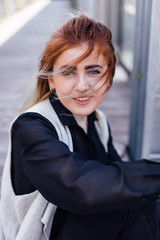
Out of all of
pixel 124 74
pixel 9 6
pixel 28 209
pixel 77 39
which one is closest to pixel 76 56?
pixel 77 39

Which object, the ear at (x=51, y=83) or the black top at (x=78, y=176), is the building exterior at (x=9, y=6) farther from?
the black top at (x=78, y=176)

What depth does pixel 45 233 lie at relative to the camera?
1270mm

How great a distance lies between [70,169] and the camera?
1.03 m

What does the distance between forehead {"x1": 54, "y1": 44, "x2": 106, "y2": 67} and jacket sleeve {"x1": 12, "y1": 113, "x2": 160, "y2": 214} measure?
0.29 m

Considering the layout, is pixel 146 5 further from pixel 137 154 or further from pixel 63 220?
pixel 63 220

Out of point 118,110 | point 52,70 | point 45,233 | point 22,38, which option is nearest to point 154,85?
point 52,70

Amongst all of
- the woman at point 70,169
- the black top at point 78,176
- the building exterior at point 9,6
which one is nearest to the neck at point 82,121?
the woman at point 70,169

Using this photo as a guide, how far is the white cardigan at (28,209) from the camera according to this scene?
124 centimetres

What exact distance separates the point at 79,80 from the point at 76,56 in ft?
0.30

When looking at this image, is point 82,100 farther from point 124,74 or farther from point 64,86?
point 124,74

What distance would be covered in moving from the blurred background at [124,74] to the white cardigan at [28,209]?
0.27 meters

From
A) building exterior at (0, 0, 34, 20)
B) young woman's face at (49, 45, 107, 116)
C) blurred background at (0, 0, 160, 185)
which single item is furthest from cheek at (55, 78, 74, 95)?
building exterior at (0, 0, 34, 20)

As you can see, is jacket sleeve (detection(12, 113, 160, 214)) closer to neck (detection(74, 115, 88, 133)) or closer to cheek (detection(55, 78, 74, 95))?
cheek (detection(55, 78, 74, 95))

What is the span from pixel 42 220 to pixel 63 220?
164 mm
